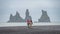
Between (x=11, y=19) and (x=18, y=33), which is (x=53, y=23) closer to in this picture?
(x=11, y=19)

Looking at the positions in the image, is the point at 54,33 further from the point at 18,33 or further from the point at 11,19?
the point at 11,19

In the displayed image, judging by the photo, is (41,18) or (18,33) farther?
(41,18)

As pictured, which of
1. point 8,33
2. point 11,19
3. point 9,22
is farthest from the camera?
point 9,22

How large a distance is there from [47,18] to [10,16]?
574 centimetres

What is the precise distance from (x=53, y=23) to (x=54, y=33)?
15.8 m

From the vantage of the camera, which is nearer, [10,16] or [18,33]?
[18,33]

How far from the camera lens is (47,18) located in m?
28.7

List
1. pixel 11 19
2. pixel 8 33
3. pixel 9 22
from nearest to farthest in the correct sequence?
pixel 8 33
pixel 11 19
pixel 9 22

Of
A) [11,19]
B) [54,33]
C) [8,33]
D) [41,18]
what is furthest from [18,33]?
[41,18]

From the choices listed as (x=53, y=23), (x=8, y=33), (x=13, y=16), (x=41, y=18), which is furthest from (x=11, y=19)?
(x=8, y=33)

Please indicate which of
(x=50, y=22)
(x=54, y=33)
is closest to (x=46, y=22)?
(x=50, y=22)

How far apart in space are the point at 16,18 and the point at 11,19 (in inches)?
35.2

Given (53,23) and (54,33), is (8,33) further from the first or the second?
(53,23)

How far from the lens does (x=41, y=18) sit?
29078 mm
